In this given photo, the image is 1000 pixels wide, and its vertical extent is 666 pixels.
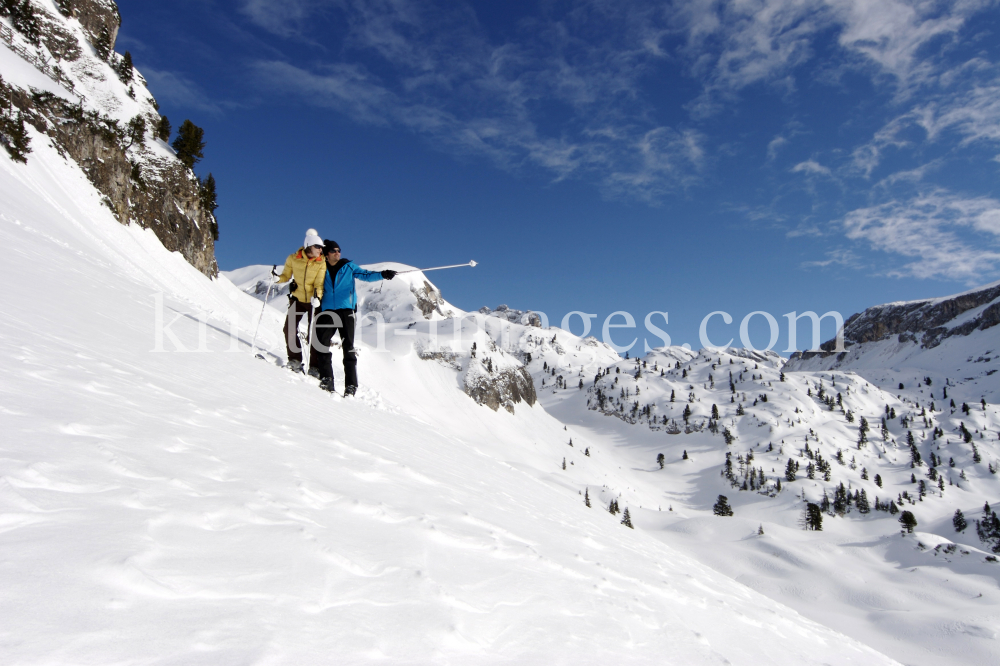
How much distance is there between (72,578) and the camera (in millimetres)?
1958

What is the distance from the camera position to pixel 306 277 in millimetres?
12359

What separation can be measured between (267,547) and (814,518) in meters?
157

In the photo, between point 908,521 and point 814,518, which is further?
point 814,518

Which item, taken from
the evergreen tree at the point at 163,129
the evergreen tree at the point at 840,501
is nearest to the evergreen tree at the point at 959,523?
the evergreen tree at the point at 840,501

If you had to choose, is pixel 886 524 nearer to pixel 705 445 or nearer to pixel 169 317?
pixel 705 445

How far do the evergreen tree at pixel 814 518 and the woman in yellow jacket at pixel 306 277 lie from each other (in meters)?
149

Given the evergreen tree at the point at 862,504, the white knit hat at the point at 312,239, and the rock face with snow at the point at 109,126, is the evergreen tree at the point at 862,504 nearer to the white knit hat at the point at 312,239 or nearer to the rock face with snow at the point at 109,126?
the rock face with snow at the point at 109,126

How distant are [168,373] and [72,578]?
6.04m

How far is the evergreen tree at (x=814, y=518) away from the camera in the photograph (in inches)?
4983

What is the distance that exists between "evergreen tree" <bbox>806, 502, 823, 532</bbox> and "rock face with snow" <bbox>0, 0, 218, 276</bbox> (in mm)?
145413

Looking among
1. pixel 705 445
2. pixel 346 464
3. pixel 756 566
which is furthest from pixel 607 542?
pixel 705 445

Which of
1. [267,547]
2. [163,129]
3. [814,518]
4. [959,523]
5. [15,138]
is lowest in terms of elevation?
[814,518]

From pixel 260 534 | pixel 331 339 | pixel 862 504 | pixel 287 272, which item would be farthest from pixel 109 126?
→ pixel 862 504

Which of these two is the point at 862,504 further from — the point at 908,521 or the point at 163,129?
the point at 163,129
